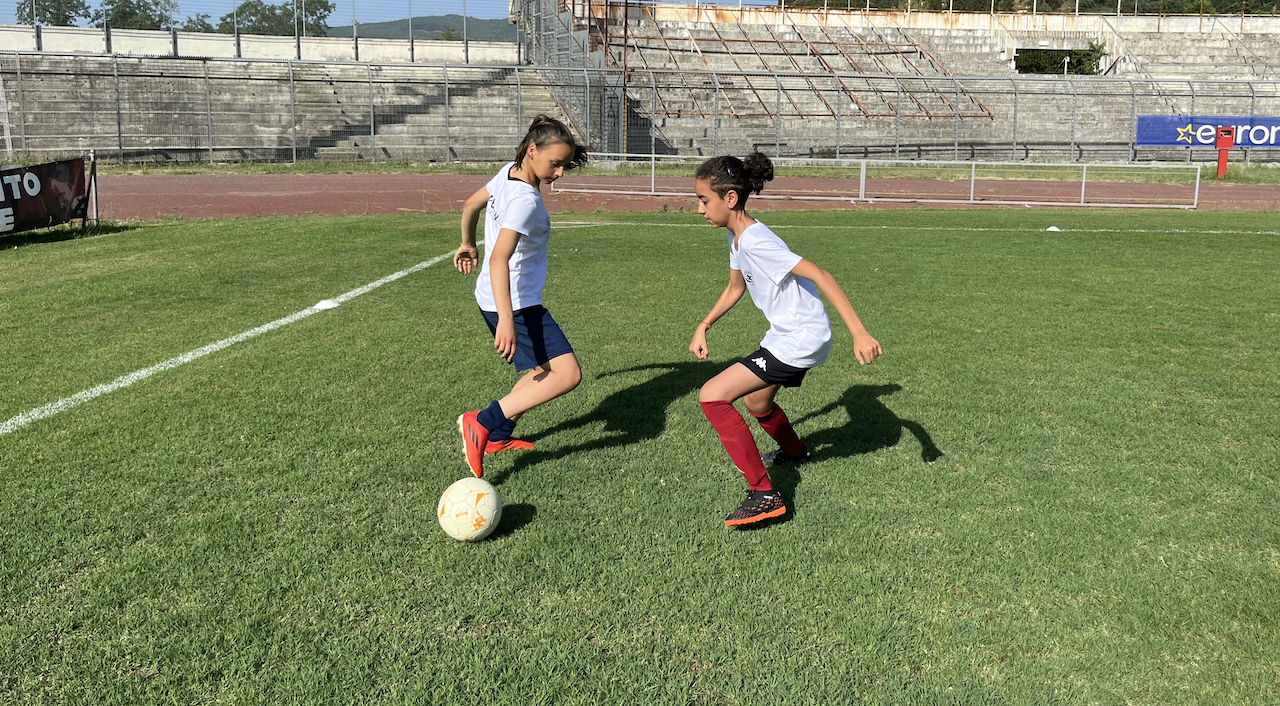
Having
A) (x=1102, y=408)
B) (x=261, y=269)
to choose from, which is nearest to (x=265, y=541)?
A: (x=1102, y=408)

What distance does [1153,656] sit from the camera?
2850 mm

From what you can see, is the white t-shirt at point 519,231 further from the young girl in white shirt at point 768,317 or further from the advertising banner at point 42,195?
the advertising banner at point 42,195

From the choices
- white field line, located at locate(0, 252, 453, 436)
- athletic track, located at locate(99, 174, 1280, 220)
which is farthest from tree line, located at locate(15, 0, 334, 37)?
white field line, located at locate(0, 252, 453, 436)

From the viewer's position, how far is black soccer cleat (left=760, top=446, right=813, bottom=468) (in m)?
4.54

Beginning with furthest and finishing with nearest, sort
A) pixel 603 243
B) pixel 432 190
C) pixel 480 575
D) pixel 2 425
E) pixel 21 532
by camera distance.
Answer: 1. pixel 432 190
2. pixel 603 243
3. pixel 2 425
4. pixel 21 532
5. pixel 480 575

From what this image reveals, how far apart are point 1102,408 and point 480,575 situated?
378cm

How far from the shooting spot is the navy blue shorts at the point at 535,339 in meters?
4.58

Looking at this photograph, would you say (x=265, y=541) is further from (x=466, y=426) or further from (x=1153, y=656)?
(x=1153, y=656)

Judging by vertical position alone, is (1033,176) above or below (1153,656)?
above

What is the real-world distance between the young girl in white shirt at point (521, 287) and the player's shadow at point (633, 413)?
0.73ft

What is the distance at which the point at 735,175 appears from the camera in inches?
152

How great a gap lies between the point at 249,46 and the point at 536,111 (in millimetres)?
13505

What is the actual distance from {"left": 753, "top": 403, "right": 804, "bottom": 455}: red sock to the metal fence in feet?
77.0

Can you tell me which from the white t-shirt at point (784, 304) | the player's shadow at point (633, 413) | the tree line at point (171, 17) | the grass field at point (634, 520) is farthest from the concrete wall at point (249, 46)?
the white t-shirt at point (784, 304)
